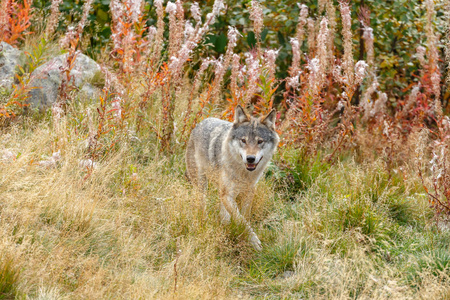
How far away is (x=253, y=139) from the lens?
Answer: 17.1 feet

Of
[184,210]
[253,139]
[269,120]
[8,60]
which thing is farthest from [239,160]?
[8,60]

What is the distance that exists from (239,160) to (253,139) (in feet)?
0.93

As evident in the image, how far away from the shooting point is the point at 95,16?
9141 millimetres

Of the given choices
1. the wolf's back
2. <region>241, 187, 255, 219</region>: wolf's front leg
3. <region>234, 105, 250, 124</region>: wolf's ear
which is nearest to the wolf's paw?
<region>241, 187, 255, 219</region>: wolf's front leg

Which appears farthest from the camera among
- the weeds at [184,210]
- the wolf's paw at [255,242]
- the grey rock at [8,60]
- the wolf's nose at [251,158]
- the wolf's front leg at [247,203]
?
the grey rock at [8,60]

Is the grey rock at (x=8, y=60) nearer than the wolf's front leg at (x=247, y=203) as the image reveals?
No

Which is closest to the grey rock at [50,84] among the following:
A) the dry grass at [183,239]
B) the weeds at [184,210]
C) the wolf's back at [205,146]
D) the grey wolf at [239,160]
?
the weeds at [184,210]

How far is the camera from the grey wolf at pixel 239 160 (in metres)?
5.03

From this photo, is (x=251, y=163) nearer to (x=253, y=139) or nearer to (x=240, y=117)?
(x=253, y=139)

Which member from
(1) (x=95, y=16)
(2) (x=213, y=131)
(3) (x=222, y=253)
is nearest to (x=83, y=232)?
(3) (x=222, y=253)

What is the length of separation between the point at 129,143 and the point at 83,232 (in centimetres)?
189

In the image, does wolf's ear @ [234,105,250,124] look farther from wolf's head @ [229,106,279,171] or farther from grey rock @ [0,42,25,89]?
grey rock @ [0,42,25,89]

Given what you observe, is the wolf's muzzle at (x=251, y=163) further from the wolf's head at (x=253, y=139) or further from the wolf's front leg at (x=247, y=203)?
the wolf's front leg at (x=247, y=203)

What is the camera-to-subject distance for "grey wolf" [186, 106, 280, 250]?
16.5ft
